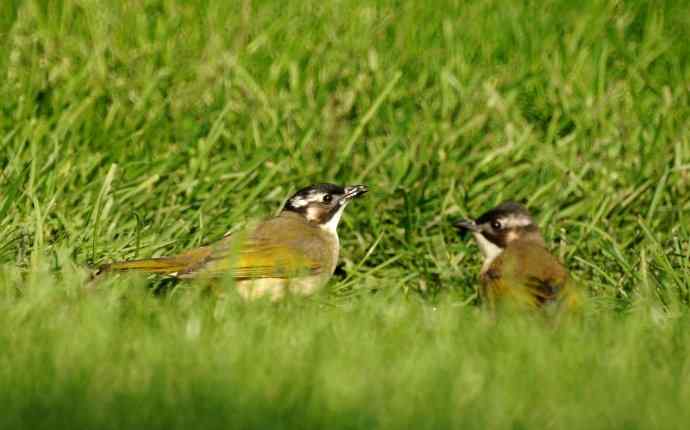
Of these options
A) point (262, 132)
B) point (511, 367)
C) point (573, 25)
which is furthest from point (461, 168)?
point (511, 367)

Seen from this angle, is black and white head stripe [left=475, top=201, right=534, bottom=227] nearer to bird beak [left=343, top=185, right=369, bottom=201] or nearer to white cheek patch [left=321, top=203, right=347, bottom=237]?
bird beak [left=343, top=185, right=369, bottom=201]

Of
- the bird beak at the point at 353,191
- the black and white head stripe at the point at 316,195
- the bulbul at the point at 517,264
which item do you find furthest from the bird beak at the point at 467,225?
the black and white head stripe at the point at 316,195

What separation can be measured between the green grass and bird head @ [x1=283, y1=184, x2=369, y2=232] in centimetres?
28

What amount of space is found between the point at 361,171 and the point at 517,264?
5.72 ft

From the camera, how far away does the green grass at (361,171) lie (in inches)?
207

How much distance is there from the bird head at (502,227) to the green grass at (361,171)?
303 mm

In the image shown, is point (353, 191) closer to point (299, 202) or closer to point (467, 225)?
point (299, 202)

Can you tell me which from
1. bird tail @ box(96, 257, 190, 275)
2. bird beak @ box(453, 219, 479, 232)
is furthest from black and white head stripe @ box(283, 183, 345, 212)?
bird tail @ box(96, 257, 190, 275)

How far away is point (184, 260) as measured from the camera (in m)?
7.06

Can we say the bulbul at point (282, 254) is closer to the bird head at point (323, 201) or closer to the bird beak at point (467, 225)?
the bird head at point (323, 201)

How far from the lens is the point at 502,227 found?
7.40 m

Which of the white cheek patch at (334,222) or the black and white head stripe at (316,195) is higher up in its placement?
the black and white head stripe at (316,195)

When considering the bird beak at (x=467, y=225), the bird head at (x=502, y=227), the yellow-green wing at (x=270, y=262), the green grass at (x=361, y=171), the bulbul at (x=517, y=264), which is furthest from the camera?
the bird beak at (x=467, y=225)

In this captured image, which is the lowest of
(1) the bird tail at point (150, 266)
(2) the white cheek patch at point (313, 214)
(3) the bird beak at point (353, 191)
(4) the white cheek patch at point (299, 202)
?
(1) the bird tail at point (150, 266)
